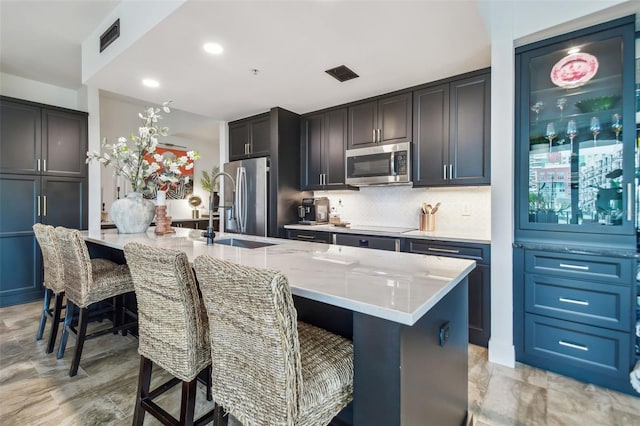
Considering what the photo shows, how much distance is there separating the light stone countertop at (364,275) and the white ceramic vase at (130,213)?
77cm

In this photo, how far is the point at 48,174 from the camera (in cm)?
368

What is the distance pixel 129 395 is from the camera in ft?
5.95

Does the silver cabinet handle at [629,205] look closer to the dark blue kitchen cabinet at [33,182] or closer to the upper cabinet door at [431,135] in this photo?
the upper cabinet door at [431,135]

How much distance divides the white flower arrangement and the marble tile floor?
4.69 feet

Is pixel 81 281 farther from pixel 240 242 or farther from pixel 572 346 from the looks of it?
pixel 572 346

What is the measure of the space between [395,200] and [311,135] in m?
1.44

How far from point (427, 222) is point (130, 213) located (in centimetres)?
289

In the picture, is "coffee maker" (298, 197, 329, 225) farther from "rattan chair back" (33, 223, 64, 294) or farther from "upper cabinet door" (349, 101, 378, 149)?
"rattan chair back" (33, 223, 64, 294)

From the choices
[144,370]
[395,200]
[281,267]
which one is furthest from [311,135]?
[144,370]

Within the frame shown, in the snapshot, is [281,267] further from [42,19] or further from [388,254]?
[42,19]

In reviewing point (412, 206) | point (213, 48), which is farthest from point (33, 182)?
point (412, 206)

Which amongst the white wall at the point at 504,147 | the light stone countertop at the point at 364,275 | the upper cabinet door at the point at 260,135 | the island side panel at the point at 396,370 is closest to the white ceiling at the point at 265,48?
the white wall at the point at 504,147

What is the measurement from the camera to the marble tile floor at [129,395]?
1.64 m

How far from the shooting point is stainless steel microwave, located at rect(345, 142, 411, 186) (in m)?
3.16
